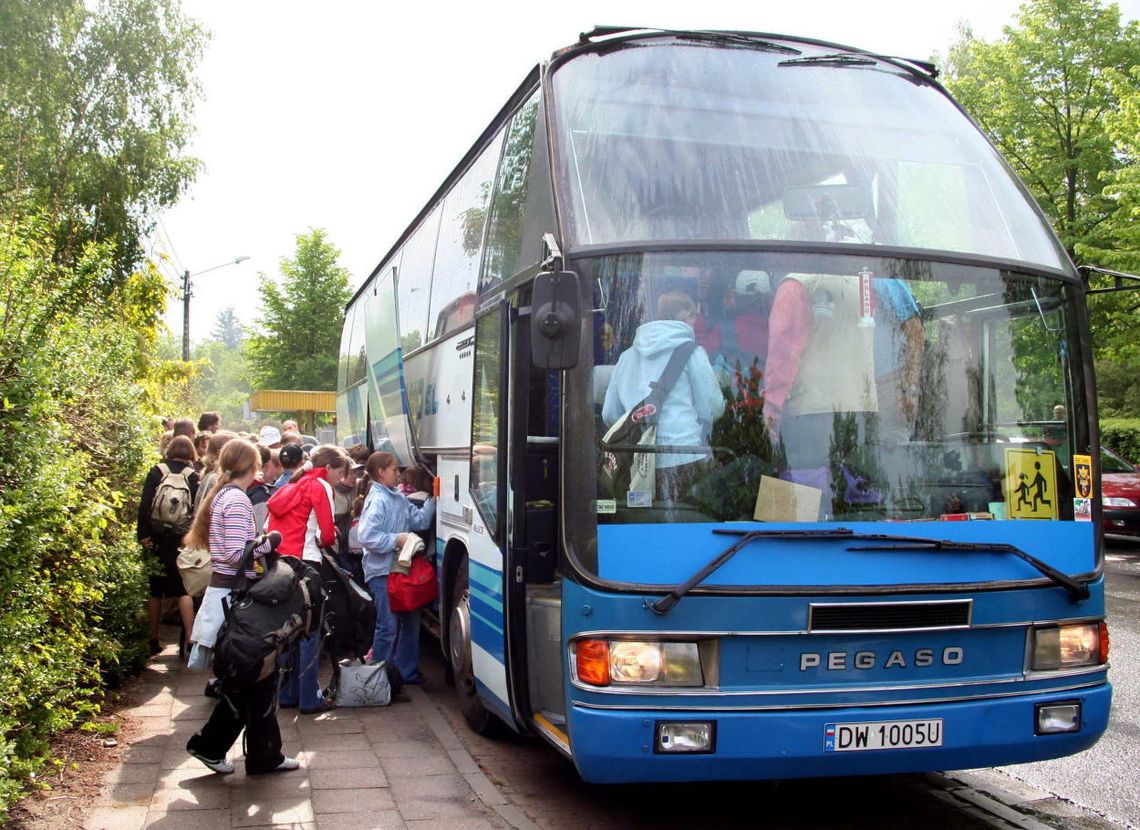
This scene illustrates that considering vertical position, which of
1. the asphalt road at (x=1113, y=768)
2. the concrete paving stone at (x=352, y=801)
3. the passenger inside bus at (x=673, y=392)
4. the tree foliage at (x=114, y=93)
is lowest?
the asphalt road at (x=1113, y=768)

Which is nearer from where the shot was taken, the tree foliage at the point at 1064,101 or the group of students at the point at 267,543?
the group of students at the point at 267,543

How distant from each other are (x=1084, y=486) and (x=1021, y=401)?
50cm

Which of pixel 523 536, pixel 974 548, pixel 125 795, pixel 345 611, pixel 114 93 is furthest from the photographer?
pixel 114 93

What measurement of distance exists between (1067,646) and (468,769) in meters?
3.25

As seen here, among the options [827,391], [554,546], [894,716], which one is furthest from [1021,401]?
[554,546]

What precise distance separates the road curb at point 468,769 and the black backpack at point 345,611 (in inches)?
25.4

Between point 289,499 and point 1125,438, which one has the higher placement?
point 1125,438

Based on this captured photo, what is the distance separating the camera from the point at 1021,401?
5.54 metres

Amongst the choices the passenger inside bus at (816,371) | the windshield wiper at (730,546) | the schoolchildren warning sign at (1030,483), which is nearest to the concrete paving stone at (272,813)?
the windshield wiper at (730,546)

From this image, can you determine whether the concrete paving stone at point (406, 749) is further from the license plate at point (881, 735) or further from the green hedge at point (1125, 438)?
the green hedge at point (1125, 438)

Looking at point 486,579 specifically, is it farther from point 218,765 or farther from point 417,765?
point 218,765

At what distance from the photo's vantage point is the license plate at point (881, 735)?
16.0 feet

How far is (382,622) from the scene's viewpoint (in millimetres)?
8547

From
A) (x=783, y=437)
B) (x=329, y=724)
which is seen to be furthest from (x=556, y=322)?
(x=329, y=724)
